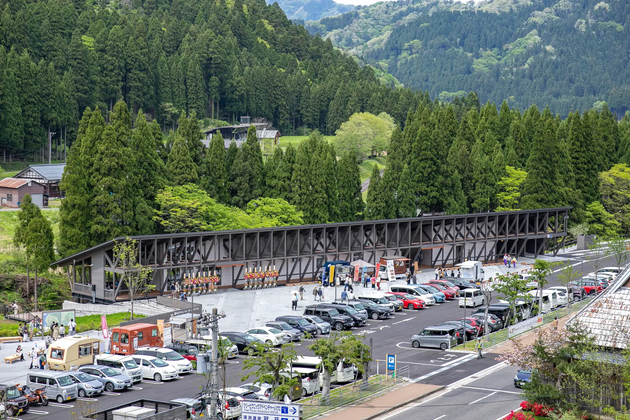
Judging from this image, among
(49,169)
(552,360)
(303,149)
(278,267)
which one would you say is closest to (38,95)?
(49,169)

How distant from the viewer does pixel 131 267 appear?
56.1 metres

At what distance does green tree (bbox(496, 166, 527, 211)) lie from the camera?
96875mm

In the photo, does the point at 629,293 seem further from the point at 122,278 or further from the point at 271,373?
the point at 122,278

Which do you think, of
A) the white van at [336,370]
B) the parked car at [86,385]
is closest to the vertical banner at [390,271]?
the white van at [336,370]

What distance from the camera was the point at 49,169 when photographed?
309 feet

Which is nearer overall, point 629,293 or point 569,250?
point 629,293

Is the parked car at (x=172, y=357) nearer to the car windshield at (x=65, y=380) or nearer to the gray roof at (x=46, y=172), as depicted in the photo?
the car windshield at (x=65, y=380)

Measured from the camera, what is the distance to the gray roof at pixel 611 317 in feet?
113

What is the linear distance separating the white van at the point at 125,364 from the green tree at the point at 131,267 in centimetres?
1339

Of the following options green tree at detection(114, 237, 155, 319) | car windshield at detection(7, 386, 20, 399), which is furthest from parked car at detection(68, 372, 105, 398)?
green tree at detection(114, 237, 155, 319)

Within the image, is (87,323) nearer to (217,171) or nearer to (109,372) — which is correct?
(109,372)

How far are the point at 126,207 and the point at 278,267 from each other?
46.1ft

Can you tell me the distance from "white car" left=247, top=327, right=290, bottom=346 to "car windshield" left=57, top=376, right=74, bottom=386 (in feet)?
40.4

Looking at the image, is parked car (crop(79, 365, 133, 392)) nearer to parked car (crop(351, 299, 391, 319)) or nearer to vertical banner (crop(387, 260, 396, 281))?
parked car (crop(351, 299, 391, 319))
